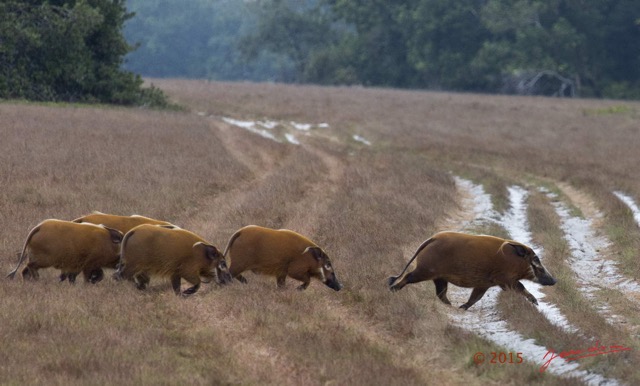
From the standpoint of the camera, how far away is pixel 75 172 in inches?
699

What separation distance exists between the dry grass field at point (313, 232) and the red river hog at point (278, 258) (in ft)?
0.86

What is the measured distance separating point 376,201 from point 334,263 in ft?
19.3

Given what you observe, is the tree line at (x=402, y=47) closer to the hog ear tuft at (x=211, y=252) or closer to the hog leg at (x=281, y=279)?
the hog leg at (x=281, y=279)

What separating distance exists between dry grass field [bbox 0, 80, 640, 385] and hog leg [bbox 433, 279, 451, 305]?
0.43 feet

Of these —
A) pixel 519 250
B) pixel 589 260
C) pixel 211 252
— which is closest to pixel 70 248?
pixel 211 252

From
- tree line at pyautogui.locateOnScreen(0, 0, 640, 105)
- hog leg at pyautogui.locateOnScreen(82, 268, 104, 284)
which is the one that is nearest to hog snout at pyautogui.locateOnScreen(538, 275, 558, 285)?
hog leg at pyautogui.locateOnScreen(82, 268, 104, 284)

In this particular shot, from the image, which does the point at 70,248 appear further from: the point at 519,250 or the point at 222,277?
the point at 519,250

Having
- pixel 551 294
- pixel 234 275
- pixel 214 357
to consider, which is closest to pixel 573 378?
pixel 214 357

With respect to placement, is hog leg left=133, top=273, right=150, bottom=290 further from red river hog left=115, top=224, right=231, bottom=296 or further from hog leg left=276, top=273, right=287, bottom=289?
hog leg left=276, top=273, right=287, bottom=289

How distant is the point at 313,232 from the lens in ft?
45.9

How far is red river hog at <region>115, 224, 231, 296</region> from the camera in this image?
9906mm

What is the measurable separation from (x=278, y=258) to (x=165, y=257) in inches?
50.9

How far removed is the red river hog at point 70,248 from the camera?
984 cm

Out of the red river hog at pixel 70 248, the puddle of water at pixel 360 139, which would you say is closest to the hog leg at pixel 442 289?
the red river hog at pixel 70 248
